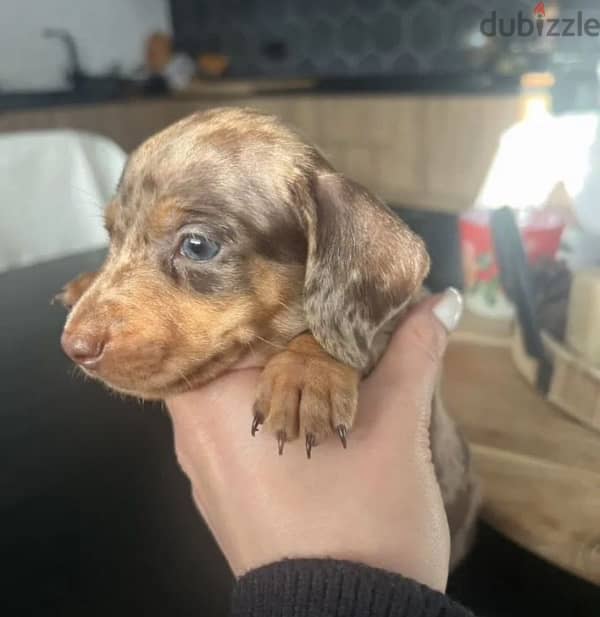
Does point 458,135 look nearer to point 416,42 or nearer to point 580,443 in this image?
point 416,42

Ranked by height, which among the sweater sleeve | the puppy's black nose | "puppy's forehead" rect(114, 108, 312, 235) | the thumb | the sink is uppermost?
"puppy's forehead" rect(114, 108, 312, 235)

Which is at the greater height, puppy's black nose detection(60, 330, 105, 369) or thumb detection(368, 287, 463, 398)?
puppy's black nose detection(60, 330, 105, 369)

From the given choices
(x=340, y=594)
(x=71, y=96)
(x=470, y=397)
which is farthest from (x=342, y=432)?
(x=71, y=96)

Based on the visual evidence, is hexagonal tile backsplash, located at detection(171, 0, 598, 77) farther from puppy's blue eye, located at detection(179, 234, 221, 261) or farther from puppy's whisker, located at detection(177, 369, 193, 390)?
puppy's whisker, located at detection(177, 369, 193, 390)

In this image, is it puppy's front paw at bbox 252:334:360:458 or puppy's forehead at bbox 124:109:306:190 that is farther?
puppy's forehead at bbox 124:109:306:190

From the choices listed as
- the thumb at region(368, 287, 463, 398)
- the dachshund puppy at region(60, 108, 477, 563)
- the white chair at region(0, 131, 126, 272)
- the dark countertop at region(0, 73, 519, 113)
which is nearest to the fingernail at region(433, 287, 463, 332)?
the thumb at region(368, 287, 463, 398)

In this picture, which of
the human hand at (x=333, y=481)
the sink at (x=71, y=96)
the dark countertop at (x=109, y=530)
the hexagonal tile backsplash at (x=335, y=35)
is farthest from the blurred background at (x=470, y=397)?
the sink at (x=71, y=96)

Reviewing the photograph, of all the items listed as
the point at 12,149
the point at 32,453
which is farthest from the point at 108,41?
the point at 32,453

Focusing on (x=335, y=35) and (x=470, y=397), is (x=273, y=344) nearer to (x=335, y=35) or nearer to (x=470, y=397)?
(x=470, y=397)
